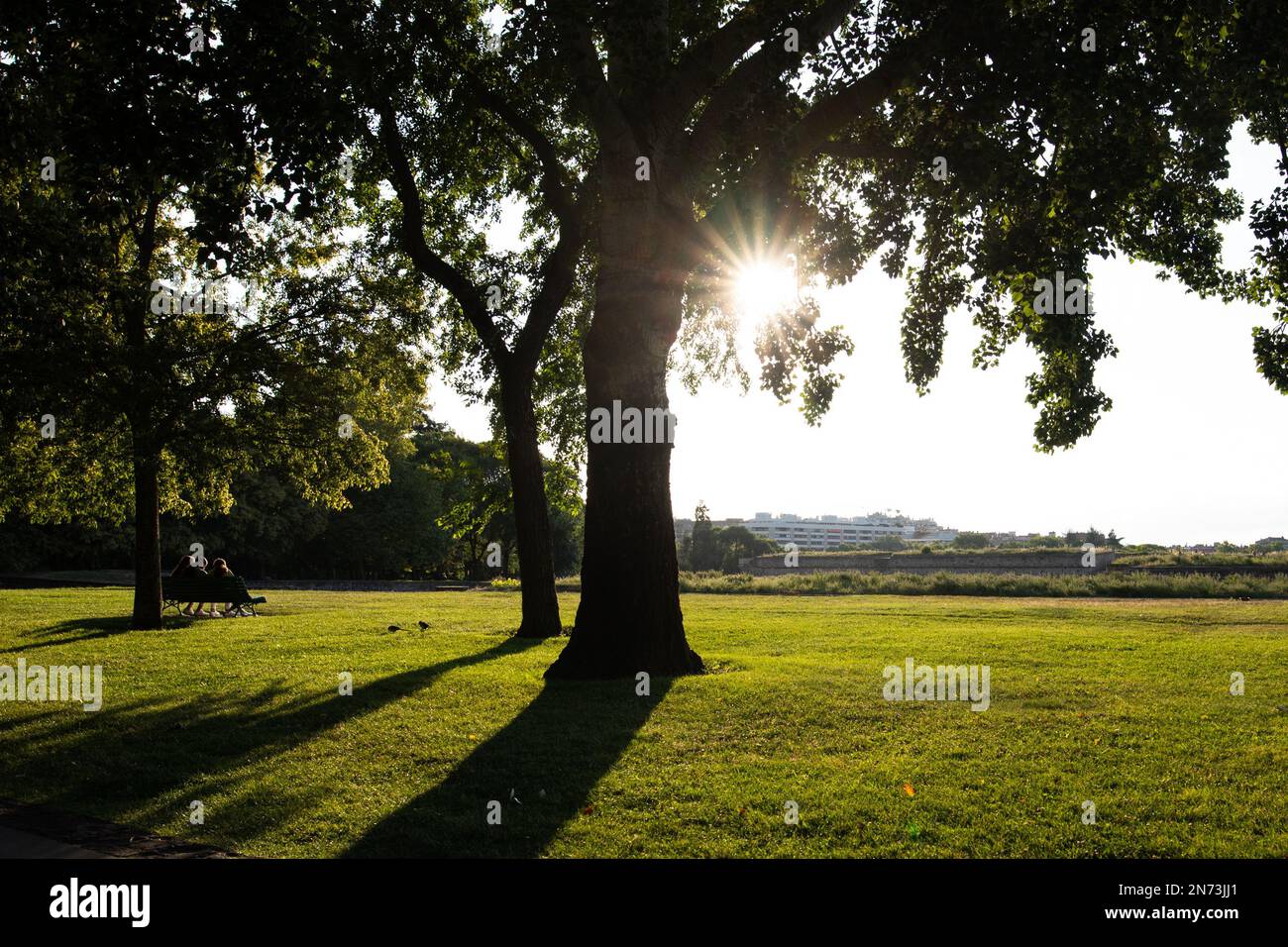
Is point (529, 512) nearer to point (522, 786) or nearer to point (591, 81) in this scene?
point (591, 81)

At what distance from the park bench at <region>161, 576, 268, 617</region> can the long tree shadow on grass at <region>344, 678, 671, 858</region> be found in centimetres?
1437

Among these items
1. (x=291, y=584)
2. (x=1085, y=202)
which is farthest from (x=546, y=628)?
(x=291, y=584)

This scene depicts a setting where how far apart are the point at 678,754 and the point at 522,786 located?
1.42 metres

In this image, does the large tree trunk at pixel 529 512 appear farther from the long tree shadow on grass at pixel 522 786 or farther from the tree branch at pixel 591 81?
the long tree shadow on grass at pixel 522 786

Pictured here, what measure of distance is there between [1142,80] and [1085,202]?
151 centimetres

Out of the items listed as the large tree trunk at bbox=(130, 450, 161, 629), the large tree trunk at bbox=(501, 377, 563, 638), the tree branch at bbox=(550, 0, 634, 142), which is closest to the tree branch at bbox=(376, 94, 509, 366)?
the large tree trunk at bbox=(501, 377, 563, 638)

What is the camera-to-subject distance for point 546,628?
1603 cm

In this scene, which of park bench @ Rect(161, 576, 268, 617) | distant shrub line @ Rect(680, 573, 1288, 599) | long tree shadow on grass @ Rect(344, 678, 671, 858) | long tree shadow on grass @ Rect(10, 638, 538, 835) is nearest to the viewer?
long tree shadow on grass @ Rect(344, 678, 671, 858)

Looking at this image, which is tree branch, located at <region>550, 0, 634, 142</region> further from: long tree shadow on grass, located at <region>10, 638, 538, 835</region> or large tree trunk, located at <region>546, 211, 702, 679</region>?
long tree shadow on grass, located at <region>10, 638, 538, 835</region>

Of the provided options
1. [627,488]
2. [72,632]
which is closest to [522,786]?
[627,488]

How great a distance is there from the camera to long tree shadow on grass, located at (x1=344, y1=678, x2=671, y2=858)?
490 cm

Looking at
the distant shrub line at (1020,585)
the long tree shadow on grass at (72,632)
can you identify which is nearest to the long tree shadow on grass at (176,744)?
the long tree shadow on grass at (72,632)

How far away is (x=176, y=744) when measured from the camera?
7.41m

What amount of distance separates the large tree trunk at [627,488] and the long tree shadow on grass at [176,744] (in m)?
2.38
